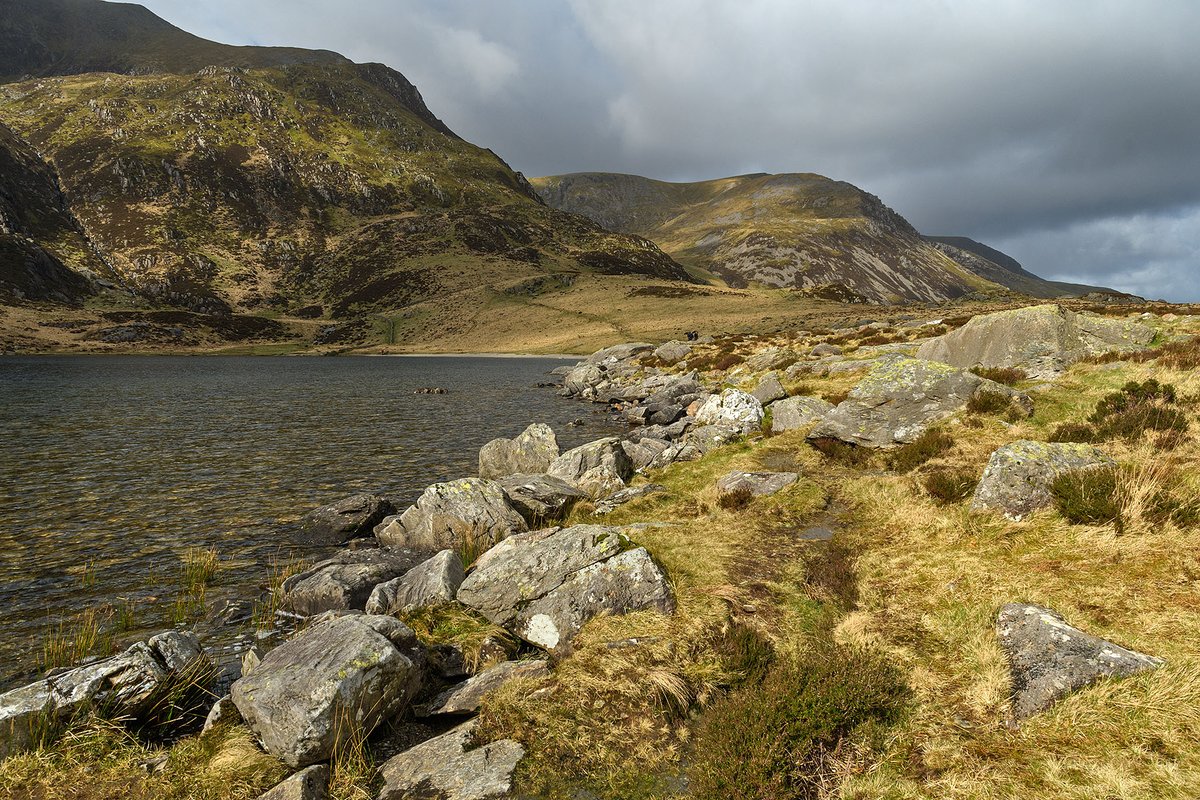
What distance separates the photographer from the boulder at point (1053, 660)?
5.82 m

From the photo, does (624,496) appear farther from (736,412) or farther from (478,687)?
(478,687)


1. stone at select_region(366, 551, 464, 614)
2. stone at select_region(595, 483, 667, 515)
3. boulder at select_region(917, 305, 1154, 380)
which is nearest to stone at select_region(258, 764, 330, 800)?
stone at select_region(366, 551, 464, 614)

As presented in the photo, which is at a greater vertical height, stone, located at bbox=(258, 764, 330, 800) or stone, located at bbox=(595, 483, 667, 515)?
stone, located at bbox=(595, 483, 667, 515)

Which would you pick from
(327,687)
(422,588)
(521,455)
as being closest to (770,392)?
(521,455)

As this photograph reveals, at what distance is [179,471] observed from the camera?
2386 cm

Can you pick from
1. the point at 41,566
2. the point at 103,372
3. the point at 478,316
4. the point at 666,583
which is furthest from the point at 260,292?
the point at 666,583

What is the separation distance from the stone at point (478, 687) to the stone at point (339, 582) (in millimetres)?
5199

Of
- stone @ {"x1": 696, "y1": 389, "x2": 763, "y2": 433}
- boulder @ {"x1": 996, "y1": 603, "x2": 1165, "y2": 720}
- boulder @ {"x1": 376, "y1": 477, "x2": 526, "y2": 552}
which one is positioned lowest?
boulder @ {"x1": 376, "y1": 477, "x2": 526, "y2": 552}

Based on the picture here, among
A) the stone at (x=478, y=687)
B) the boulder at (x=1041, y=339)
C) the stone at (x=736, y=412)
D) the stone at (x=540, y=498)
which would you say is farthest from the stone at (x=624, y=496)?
the boulder at (x=1041, y=339)

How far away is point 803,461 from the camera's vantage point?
57.9 ft

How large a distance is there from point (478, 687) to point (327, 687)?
80.3 inches

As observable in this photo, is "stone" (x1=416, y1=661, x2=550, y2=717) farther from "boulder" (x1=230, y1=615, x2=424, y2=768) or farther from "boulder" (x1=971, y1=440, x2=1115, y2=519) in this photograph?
"boulder" (x1=971, y1=440, x2=1115, y2=519)

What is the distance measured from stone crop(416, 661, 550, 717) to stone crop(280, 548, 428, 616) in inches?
205

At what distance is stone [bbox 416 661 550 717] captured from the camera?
24.7 ft
